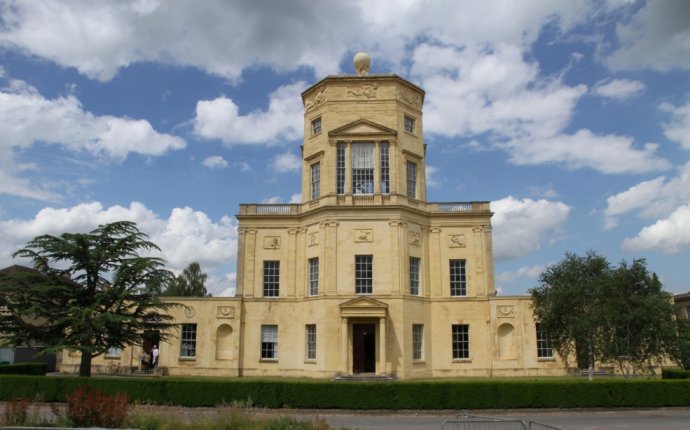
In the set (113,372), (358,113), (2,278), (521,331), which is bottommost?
(113,372)

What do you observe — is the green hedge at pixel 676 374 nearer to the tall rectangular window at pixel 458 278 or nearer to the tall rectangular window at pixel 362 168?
the tall rectangular window at pixel 458 278

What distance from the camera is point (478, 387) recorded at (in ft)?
72.6

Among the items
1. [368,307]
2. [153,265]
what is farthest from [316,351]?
[153,265]

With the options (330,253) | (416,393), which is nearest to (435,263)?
(330,253)

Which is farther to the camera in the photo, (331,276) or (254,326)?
(254,326)

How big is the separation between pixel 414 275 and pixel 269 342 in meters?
10.9

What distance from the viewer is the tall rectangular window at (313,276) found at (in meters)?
36.9

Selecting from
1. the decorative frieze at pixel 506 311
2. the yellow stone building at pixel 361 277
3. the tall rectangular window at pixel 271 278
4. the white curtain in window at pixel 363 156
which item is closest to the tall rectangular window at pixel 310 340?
the yellow stone building at pixel 361 277

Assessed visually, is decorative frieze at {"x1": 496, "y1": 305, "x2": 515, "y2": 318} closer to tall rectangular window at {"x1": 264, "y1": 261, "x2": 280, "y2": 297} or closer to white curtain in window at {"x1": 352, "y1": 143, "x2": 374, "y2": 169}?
white curtain in window at {"x1": 352, "y1": 143, "x2": 374, "y2": 169}

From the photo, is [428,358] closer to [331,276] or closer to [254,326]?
[331,276]

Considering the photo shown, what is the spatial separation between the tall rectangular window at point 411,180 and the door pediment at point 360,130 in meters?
2.80

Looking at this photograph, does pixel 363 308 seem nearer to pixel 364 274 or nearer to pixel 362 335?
pixel 362 335

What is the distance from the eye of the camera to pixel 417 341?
36.3 metres

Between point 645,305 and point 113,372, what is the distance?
32965 millimetres
